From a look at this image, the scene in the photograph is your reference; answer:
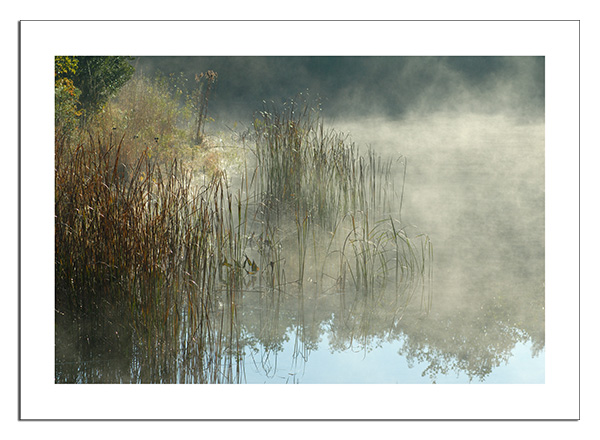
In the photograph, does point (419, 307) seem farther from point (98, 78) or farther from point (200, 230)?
point (98, 78)

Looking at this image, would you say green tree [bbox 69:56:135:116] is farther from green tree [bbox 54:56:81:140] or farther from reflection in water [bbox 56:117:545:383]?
reflection in water [bbox 56:117:545:383]

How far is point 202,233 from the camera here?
248cm

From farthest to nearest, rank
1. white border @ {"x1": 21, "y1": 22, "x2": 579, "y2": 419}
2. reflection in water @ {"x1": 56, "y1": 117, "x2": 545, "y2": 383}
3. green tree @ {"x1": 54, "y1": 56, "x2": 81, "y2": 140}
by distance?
green tree @ {"x1": 54, "y1": 56, "x2": 81, "y2": 140} → reflection in water @ {"x1": 56, "y1": 117, "x2": 545, "y2": 383} → white border @ {"x1": 21, "y1": 22, "x2": 579, "y2": 419}

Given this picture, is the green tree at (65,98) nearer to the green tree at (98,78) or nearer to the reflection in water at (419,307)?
the green tree at (98,78)

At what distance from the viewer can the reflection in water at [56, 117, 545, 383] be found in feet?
7.80

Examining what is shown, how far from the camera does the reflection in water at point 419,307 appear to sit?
2379mm

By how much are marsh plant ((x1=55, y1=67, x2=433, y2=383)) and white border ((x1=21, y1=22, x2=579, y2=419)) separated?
→ 99 mm

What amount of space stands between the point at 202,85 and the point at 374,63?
842mm

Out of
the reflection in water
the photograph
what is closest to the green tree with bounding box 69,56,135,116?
the photograph

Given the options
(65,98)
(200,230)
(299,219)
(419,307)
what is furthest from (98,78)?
(419,307)

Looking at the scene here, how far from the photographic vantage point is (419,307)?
2.63 metres

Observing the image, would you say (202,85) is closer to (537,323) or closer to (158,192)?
(158,192)
